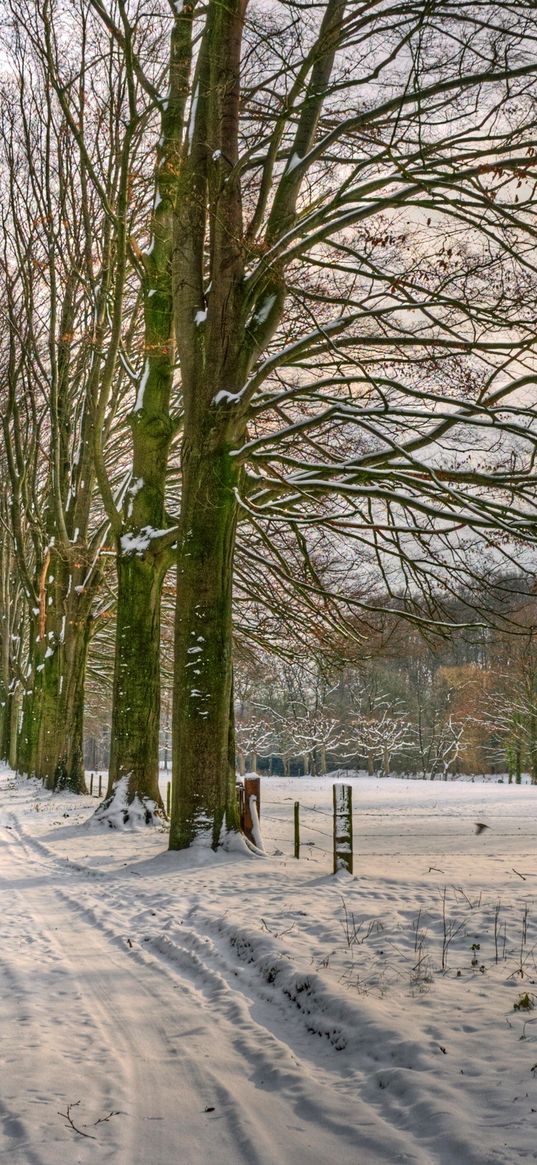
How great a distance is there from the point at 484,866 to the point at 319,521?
186 inches

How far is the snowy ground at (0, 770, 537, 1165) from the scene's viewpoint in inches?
131

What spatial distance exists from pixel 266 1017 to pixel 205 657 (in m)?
5.46

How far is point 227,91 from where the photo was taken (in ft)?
34.6

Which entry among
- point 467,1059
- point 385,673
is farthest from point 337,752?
point 467,1059

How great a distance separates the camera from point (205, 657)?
10.0m

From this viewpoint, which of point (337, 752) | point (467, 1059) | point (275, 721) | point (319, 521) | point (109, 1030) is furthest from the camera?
point (337, 752)

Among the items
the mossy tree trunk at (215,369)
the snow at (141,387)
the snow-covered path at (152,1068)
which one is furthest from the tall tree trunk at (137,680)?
the snow-covered path at (152,1068)

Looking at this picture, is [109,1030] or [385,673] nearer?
[109,1030]

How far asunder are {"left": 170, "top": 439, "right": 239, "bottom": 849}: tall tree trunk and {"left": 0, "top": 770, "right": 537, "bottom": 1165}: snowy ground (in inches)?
28.3

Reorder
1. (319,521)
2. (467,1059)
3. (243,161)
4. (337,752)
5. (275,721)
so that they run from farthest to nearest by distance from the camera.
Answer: (337,752) < (275,721) < (319,521) < (243,161) < (467,1059)

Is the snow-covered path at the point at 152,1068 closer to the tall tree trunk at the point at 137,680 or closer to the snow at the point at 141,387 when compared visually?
the tall tree trunk at the point at 137,680

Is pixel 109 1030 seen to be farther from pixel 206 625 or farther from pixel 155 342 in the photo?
pixel 155 342

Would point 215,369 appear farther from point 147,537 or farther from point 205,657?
point 147,537

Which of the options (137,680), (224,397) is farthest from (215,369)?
(137,680)
